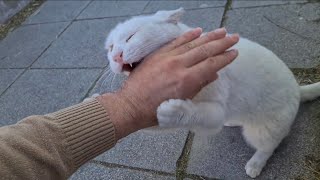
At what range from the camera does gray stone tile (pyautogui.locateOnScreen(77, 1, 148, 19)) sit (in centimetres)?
445

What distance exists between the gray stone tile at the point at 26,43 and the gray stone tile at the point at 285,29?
2194mm

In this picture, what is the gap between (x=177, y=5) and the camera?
4262mm

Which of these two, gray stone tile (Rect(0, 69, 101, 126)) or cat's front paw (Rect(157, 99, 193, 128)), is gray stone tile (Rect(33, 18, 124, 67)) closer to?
gray stone tile (Rect(0, 69, 101, 126))

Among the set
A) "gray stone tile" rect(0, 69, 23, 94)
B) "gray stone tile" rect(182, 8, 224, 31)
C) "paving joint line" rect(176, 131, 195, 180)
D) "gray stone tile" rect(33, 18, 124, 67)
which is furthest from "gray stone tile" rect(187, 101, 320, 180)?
"gray stone tile" rect(0, 69, 23, 94)

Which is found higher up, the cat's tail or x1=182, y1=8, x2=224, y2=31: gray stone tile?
x1=182, y1=8, x2=224, y2=31: gray stone tile

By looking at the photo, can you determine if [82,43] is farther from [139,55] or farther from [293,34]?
[139,55]

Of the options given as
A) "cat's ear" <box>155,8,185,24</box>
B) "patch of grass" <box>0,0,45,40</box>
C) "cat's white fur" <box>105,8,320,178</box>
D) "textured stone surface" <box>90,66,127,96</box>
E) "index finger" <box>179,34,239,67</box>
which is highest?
"cat's ear" <box>155,8,185,24</box>

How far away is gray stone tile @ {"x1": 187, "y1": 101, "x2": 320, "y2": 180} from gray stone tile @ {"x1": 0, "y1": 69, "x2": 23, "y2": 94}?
2.29 m

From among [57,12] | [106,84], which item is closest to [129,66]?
[106,84]

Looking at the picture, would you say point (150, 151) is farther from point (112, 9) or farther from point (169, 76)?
point (112, 9)

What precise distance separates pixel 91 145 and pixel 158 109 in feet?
1.12

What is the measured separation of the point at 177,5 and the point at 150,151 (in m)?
2.27

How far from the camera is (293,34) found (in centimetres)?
326

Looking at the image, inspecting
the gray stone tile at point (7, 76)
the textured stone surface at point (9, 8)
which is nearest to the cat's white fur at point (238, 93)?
the gray stone tile at point (7, 76)
